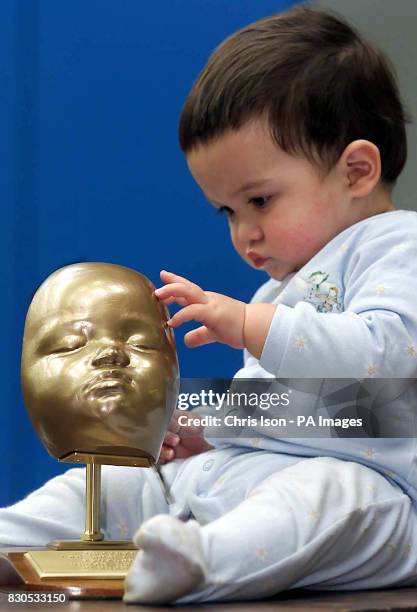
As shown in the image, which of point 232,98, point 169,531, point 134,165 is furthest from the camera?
point 134,165

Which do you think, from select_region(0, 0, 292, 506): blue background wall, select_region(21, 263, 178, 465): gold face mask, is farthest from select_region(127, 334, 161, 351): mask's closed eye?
select_region(0, 0, 292, 506): blue background wall

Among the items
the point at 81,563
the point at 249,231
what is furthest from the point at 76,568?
the point at 249,231

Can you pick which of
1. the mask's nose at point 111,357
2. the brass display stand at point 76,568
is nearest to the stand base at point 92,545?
the brass display stand at point 76,568

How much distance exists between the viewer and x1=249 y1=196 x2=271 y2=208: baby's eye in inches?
40.1

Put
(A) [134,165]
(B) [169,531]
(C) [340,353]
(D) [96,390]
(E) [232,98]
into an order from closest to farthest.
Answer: (B) [169,531] < (D) [96,390] < (C) [340,353] < (E) [232,98] < (A) [134,165]

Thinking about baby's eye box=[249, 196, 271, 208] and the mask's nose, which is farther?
baby's eye box=[249, 196, 271, 208]

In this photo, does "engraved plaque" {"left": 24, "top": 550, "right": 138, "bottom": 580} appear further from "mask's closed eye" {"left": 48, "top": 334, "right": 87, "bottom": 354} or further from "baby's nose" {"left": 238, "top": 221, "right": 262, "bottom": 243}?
"baby's nose" {"left": 238, "top": 221, "right": 262, "bottom": 243}

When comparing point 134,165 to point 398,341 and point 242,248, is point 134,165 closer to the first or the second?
point 242,248

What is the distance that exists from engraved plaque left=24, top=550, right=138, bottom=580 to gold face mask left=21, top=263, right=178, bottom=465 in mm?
66

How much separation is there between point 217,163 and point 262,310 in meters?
0.19

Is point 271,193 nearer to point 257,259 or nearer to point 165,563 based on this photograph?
point 257,259

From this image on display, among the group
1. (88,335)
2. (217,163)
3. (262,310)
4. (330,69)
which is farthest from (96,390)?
(330,69)

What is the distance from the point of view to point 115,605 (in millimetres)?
701

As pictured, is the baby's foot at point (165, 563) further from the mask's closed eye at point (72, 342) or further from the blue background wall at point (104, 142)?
the blue background wall at point (104, 142)
